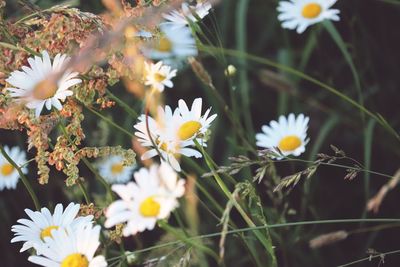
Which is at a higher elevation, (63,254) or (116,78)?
(116,78)

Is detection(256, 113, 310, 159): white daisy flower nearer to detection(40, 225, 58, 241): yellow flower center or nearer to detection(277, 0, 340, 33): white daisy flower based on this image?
detection(277, 0, 340, 33): white daisy flower

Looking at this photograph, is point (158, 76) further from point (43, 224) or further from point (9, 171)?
point (9, 171)

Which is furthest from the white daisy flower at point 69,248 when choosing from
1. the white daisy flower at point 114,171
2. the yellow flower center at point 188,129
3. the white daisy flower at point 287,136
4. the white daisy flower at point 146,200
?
the white daisy flower at point 114,171

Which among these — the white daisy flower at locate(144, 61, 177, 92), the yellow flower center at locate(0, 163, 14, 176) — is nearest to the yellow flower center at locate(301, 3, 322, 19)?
the white daisy flower at locate(144, 61, 177, 92)

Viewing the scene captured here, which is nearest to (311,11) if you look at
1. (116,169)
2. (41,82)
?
(116,169)

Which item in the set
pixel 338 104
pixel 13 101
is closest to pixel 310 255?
pixel 338 104

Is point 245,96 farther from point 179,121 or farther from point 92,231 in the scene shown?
point 92,231
